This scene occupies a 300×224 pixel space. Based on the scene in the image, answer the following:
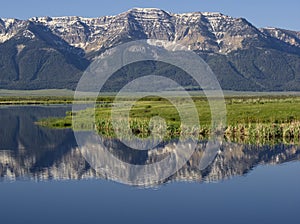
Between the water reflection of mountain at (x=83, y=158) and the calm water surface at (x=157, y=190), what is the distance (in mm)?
83

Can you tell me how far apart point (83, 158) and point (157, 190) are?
16045 mm

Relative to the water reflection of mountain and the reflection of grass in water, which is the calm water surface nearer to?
the water reflection of mountain

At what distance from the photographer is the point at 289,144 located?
56.4 metres

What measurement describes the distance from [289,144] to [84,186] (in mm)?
25825

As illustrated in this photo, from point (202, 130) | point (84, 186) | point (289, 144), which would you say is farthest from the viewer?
point (202, 130)

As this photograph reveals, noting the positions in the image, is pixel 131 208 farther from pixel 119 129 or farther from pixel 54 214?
pixel 119 129

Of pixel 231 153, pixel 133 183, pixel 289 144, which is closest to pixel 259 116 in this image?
pixel 289 144

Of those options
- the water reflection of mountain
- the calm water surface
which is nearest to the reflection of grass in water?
the water reflection of mountain

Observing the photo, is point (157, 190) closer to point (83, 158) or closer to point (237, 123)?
point (83, 158)

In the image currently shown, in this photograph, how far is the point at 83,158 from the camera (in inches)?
2047

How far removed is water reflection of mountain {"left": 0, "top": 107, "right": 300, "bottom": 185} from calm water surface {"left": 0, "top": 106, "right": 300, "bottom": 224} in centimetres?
8

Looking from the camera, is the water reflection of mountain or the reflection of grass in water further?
the reflection of grass in water

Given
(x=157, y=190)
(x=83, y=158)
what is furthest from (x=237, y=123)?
(x=157, y=190)

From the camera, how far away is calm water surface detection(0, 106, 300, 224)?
30.8 metres
